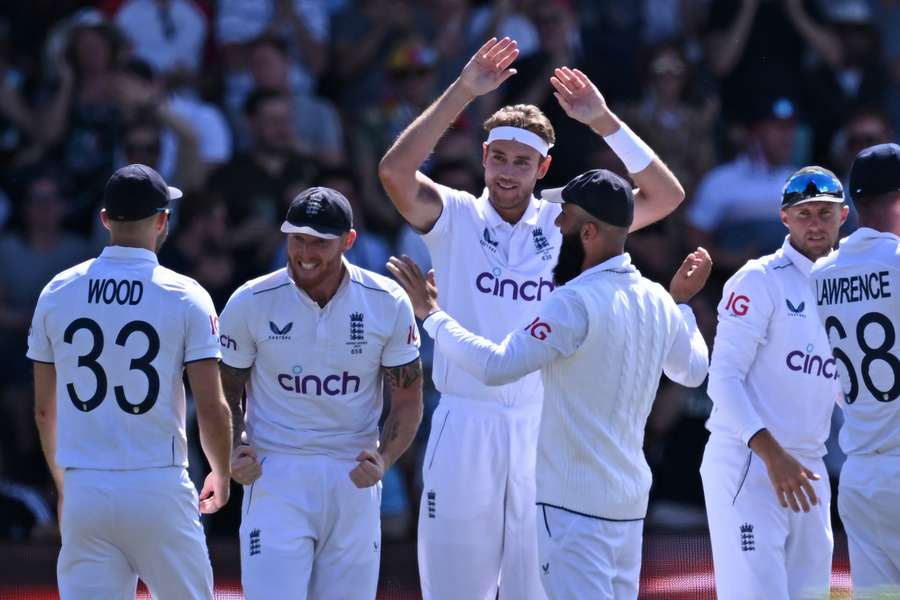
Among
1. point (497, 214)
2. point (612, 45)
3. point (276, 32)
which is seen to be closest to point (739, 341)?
point (497, 214)

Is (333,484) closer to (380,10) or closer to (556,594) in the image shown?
(556,594)

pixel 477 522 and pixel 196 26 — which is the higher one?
pixel 196 26

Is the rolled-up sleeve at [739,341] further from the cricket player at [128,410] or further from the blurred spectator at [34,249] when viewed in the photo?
the blurred spectator at [34,249]

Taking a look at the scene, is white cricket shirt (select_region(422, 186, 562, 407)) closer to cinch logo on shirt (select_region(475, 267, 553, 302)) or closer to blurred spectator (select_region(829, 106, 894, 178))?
cinch logo on shirt (select_region(475, 267, 553, 302))

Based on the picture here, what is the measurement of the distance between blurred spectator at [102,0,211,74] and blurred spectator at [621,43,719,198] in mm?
3457

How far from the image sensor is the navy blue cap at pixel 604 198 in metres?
5.92

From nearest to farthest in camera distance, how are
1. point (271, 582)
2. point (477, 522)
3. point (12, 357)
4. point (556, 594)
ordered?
point (556, 594) < point (271, 582) < point (477, 522) < point (12, 357)

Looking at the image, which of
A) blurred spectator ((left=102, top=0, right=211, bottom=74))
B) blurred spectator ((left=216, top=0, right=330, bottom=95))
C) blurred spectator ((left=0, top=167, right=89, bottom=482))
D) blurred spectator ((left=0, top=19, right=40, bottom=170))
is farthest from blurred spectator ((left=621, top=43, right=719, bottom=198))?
blurred spectator ((left=0, top=19, right=40, bottom=170))

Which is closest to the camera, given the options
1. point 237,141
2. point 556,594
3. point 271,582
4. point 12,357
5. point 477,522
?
point 556,594

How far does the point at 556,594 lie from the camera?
5.77 meters

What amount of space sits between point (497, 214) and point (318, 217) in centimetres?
105

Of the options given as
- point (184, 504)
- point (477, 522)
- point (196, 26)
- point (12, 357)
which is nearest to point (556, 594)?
point (477, 522)

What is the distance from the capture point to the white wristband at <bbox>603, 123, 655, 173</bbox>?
6.93 m

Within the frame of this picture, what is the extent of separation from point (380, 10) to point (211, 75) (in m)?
1.46
